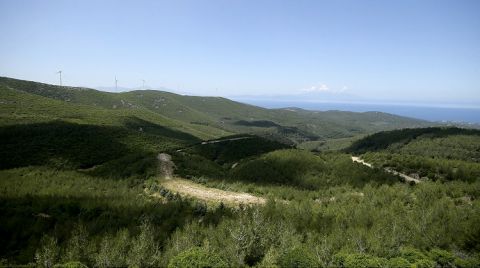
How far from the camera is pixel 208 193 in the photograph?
1650 inches

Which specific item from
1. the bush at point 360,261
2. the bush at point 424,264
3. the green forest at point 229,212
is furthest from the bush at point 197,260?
the bush at point 424,264

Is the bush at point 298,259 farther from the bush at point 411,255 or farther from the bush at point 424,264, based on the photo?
the bush at point 411,255

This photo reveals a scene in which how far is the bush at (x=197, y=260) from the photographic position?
1727cm

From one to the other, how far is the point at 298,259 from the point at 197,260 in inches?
224

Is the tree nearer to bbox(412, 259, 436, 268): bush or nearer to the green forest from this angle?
the green forest

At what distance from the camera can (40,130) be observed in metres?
80.8

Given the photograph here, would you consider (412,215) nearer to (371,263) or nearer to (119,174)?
(371,263)

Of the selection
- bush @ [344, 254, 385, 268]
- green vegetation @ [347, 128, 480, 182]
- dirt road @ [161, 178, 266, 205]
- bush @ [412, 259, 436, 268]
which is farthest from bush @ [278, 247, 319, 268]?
green vegetation @ [347, 128, 480, 182]

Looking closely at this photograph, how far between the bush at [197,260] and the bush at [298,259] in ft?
11.4

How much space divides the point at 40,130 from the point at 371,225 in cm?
8300

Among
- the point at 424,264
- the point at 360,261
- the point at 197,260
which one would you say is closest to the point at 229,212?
the point at 197,260

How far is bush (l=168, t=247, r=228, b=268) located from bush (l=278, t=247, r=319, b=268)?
349cm

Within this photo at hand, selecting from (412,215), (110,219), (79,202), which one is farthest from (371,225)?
(79,202)

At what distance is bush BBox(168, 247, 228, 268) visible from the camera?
17266mm
